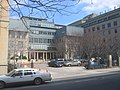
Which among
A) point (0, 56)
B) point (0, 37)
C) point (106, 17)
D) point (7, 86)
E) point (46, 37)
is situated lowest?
point (7, 86)

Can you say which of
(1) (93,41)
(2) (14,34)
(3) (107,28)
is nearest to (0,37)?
(2) (14,34)

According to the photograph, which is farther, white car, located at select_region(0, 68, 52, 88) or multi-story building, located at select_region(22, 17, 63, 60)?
multi-story building, located at select_region(22, 17, 63, 60)

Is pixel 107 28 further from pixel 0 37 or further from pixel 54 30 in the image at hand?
pixel 0 37

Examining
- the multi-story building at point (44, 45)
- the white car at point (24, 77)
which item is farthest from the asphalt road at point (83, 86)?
the multi-story building at point (44, 45)

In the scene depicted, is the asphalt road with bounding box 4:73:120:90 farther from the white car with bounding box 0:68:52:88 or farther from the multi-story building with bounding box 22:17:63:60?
the multi-story building with bounding box 22:17:63:60

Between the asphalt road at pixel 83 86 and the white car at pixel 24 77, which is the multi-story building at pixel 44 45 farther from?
the asphalt road at pixel 83 86

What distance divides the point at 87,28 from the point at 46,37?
18171 mm

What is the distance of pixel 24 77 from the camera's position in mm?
22375

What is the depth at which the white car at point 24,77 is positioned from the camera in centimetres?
2158

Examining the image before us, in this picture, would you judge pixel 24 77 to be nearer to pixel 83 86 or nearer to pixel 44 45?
pixel 83 86

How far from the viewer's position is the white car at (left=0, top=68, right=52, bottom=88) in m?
21.6

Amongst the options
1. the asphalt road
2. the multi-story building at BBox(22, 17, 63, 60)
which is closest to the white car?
the asphalt road

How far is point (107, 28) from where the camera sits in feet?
321

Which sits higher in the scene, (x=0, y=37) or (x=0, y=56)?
(x=0, y=37)
